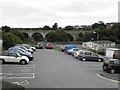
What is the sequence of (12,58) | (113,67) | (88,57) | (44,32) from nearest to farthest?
(113,67) < (12,58) < (88,57) < (44,32)

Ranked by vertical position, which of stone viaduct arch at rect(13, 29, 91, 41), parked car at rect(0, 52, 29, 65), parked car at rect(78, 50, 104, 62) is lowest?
parked car at rect(78, 50, 104, 62)

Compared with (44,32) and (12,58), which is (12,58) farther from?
(44,32)

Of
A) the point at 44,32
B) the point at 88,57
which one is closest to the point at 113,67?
the point at 88,57

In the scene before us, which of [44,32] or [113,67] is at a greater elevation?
[44,32]

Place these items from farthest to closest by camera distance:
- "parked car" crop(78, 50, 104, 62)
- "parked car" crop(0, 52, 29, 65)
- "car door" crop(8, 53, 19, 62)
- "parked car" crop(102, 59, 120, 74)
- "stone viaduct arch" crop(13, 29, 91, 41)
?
1. "stone viaduct arch" crop(13, 29, 91, 41)
2. "parked car" crop(78, 50, 104, 62)
3. "car door" crop(8, 53, 19, 62)
4. "parked car" crop(0, 52, 29, 65)
5. "parked car" crop(102, 59, 120, 74)

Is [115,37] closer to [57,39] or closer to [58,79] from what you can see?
[57,39]

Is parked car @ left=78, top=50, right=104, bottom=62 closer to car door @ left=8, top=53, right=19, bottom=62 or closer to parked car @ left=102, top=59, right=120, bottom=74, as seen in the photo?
car door @ left=8, top=53, right=19, bottom=62

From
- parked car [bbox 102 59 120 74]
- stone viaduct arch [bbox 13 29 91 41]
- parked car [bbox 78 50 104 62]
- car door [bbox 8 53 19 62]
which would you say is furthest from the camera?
stone viaduct arch [bbox 13 29 91 41]

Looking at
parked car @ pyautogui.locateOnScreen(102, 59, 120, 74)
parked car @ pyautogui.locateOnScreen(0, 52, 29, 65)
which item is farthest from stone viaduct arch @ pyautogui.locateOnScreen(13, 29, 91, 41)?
parked car @ pyautogui.locateOnScreen(102, 59, 120, 74)

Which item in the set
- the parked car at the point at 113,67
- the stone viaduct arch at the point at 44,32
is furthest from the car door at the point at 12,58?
the stone viaduct arch at the point at 44,32

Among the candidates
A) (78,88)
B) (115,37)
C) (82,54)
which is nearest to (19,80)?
(78,88)

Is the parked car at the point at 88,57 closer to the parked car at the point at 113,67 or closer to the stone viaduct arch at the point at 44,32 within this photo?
the parked car at the point at 113,67

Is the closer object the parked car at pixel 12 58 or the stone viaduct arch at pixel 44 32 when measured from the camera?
the parked car at pixel 12 58

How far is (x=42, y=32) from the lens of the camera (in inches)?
5182
